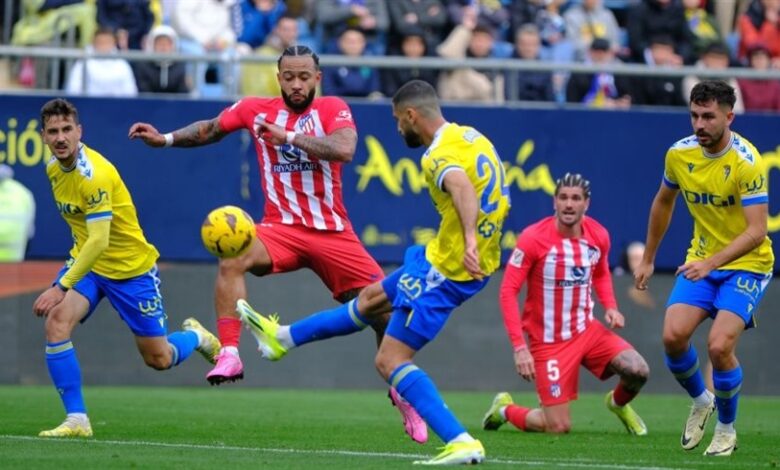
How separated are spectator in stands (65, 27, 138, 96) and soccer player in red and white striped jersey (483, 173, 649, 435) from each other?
7206 mm

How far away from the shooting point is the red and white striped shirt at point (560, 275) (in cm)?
1351

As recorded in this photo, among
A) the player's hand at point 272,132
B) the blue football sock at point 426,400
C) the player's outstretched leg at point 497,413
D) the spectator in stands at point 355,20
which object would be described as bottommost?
the player's outstretched leg at point 497,413

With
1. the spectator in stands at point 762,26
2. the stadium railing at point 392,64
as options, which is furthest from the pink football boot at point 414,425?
the spectator in stands at point 762,26

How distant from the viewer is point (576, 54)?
21.7m

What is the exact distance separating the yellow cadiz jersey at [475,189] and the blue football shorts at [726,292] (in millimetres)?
2019

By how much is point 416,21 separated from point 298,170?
891cm

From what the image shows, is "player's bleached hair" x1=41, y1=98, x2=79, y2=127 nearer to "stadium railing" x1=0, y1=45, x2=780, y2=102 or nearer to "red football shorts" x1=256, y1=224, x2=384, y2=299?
"red football shorts" x1=256, y1=224, x2=384, y2=299

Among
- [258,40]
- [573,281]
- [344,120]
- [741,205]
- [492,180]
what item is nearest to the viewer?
[492,180]

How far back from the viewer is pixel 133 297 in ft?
40.7

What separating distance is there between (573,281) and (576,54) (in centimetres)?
855

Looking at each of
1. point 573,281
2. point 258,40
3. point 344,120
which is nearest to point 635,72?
point 258,40

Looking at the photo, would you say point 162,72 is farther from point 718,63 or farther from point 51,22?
point 718,63

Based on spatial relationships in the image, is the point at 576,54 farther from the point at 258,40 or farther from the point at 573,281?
the point at 573,281

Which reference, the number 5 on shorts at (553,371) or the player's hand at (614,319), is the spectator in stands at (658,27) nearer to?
the number 5 on shorts at (553,371)
